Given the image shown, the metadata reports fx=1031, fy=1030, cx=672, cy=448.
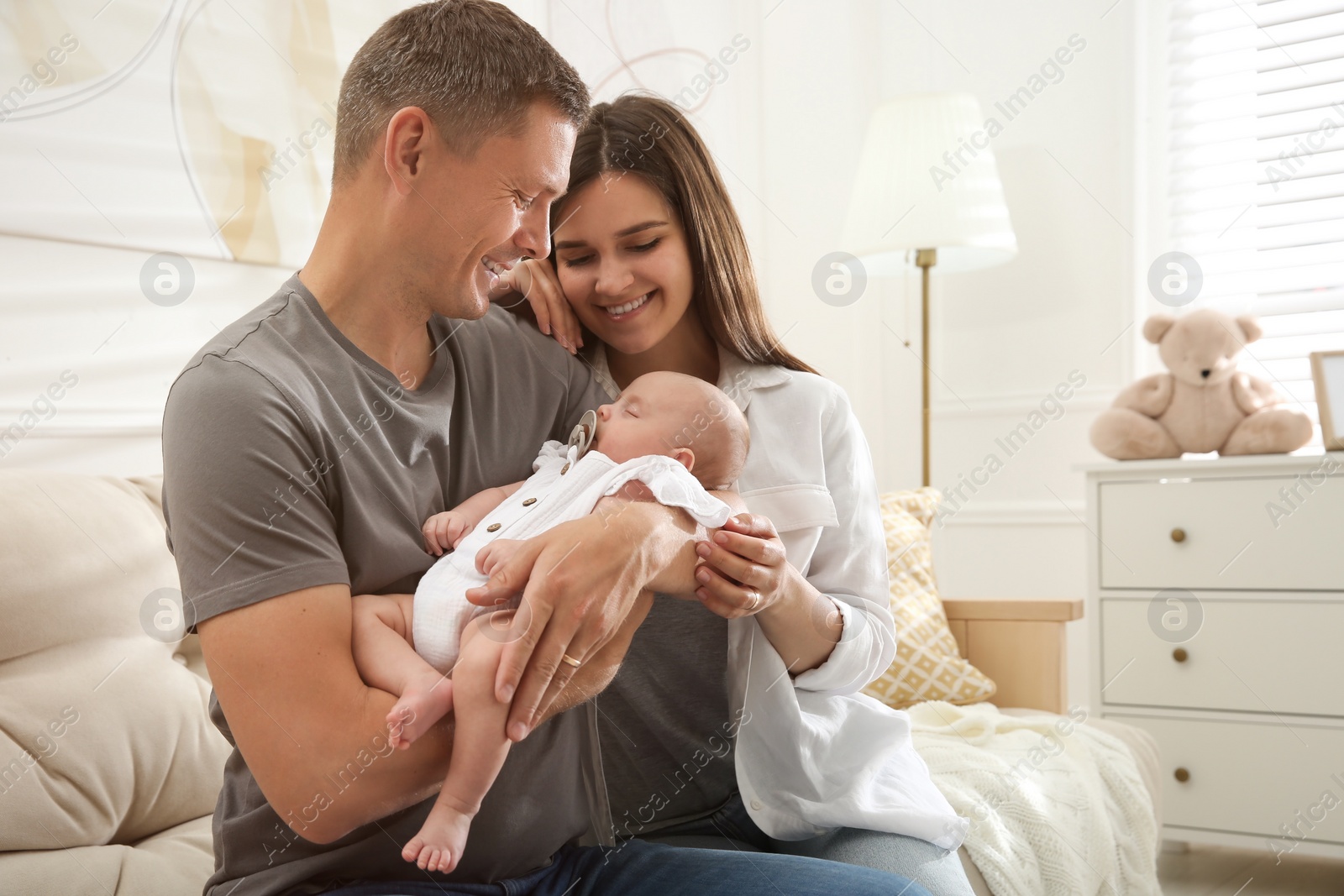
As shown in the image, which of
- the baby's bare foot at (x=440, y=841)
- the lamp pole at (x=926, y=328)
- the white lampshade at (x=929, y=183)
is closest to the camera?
the baby's bare foot at (x=440, y=841)

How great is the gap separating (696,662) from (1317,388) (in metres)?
2.15

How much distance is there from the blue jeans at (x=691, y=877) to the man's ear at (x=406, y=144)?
0.73 m

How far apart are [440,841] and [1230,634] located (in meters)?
2.38

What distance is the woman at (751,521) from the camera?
1299mm

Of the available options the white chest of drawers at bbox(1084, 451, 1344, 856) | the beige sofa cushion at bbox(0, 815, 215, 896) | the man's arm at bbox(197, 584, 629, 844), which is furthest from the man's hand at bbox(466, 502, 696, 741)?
the white chest of drawers at bbox(1084, 451, 1344, 856)

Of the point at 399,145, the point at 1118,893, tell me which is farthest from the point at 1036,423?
the point at 399,145

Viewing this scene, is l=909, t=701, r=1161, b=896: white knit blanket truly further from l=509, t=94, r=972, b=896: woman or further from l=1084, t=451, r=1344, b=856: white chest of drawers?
l=1084, t=451, r=1344, b=856: white chest of drawers

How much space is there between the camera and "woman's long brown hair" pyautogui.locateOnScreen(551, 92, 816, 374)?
58.3 inches

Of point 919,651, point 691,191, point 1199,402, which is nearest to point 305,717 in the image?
point 691,191

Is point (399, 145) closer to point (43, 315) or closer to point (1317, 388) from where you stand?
point (43, 315)

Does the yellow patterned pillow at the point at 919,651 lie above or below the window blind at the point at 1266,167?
below

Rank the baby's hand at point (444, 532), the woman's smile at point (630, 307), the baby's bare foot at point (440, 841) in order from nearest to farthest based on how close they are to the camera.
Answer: the baby's bare foot at point (440, 841), the baby's hand at point (444, 532), the woman's smile at point (630, 307)

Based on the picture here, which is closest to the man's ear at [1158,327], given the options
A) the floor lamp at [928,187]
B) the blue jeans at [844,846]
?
the floor lamp at [928,187]

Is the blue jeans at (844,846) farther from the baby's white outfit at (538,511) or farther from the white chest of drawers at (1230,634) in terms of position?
the white chest of drawers at (1230,634)
